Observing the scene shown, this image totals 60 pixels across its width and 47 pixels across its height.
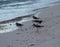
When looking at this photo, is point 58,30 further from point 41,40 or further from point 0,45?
point 0,45

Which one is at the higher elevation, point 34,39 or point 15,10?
point 34,39

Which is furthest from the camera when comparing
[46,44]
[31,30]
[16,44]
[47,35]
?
[31,30]

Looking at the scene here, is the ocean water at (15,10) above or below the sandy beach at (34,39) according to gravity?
below

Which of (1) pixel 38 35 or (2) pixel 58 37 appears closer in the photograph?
(2) pixel 58 37

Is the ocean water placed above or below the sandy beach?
below

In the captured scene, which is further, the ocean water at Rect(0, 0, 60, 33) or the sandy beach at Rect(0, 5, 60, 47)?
the ocean water at Rect(0, 0, 60, 33)

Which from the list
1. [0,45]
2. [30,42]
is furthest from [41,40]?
[0,45]

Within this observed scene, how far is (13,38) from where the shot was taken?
740 centimetres

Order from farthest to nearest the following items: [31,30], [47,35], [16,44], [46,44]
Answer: [31,30], [47,35], [16,44], [46,44]

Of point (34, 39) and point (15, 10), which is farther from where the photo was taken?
point (15, 10)

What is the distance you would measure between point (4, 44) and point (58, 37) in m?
1.74

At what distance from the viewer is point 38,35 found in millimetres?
7426

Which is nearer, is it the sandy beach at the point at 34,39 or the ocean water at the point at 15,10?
the sandy beach at the point at 34,39

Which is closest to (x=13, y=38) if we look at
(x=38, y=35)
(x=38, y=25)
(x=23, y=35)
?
(x=23, y=35)
